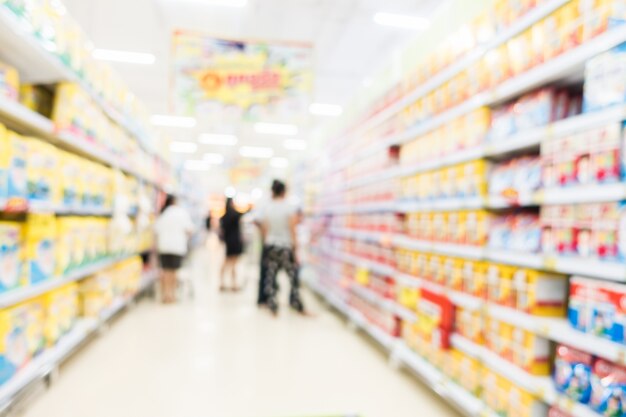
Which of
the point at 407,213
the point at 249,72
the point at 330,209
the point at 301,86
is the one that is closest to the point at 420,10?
the point at 301,86

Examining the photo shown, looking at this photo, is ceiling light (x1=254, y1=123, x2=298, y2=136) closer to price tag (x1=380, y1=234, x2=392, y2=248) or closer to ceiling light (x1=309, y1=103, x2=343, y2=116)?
ceiling light (x1=309, y1=103, x2=343, y2=116)

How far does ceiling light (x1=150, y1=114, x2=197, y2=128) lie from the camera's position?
42.0 feet

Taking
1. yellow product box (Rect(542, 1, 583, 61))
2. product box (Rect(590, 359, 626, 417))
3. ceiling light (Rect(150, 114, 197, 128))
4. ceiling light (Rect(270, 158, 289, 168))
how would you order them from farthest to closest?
1. ceiling light (Rect(270, 158, 289, 168))
2. ceiling light (Rect(150, 114, 197, 128))
3. yellow product box (Rect(542, 1, 583, 61))
4. product box (Rect(590, 359, 626, 417))

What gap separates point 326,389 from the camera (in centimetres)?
291

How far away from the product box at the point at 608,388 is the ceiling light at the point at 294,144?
15355mm

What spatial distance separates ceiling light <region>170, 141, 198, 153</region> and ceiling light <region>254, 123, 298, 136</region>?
152 inches

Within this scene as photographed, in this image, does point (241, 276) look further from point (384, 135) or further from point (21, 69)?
point (21, 69)

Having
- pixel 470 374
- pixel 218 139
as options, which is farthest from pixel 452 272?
pixel 218 139

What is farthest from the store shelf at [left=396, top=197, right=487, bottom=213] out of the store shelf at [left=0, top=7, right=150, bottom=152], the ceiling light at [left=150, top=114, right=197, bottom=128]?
the ceiling light at [left=150, top=114, right=197, bottom=128]

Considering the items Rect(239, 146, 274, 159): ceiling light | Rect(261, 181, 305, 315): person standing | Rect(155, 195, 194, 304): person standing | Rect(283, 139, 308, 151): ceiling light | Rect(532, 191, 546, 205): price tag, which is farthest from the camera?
Rect(239, 146, 274, 159): ceiling light

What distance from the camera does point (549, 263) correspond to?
1860 millimetres

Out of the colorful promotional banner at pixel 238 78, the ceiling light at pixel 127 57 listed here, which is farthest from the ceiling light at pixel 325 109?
the colorful promotional banner at pixel 238 78

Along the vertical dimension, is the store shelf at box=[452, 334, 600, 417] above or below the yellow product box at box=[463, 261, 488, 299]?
below

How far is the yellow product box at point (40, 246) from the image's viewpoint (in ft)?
8.15
